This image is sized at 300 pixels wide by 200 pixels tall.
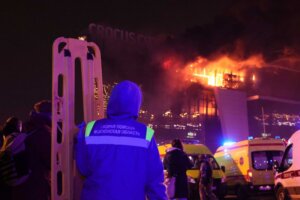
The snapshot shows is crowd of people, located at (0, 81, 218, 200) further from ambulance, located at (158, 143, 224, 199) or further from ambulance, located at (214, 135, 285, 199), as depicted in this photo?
ambulance, located at (214, 135, 285, 199)

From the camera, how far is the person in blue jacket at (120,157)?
3.16 meters

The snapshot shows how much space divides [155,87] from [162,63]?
3.68 meters

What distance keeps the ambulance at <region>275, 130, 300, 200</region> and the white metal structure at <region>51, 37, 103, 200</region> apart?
8.29 meters

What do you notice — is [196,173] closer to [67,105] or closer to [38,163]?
[38,163]

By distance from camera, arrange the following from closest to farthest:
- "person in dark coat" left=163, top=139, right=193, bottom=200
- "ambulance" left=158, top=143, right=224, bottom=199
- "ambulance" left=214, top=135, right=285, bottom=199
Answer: "person in dark coat" left=163, top=139, right=193, bottom=200 < "ambulance" left=158, top=143, right=224, bottom=199 < "ambulance" left=214, top=135, right=285, bottom=199

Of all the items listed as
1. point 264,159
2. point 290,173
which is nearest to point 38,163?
point 290,173

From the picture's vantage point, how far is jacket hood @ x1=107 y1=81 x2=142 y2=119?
3.31m

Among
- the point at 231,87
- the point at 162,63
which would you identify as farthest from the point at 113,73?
the point at 231,87

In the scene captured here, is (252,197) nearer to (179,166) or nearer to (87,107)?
(179,166)

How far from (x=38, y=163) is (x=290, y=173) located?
847 centimetres

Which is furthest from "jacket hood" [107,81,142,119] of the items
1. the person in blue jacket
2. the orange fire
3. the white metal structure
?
the orange fire

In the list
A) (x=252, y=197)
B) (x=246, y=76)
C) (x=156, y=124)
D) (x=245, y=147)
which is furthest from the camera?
(x=156, y=124)

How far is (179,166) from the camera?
9211mm

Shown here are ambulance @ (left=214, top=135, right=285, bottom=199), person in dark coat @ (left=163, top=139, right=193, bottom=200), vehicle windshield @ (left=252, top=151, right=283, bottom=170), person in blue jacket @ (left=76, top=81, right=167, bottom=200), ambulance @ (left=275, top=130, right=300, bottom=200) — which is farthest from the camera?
vehicle windshield @ (left=252, top=151, right=283, bottom=170)
